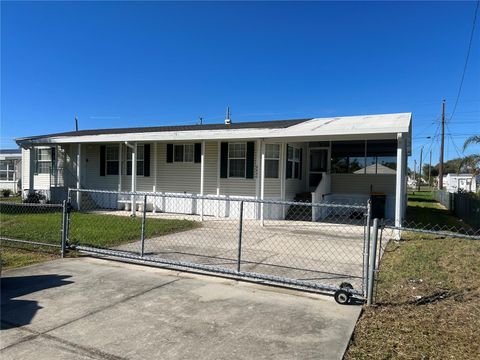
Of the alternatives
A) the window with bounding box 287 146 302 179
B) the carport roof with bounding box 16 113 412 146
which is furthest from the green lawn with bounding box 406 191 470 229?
the window with bounding box 287 146 302 179

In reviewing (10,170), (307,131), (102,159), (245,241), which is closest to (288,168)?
(307,131)

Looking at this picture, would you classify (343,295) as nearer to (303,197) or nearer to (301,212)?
(301,212)

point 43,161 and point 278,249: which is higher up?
point 43,161

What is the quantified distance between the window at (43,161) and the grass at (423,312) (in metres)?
16.6

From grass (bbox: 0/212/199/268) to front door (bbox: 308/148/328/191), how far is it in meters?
6.74

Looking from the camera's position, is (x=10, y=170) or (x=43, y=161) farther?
(x=10, y=170)

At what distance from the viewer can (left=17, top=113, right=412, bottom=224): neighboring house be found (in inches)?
513

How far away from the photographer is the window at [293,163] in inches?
557

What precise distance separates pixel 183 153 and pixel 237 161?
254 centimetres

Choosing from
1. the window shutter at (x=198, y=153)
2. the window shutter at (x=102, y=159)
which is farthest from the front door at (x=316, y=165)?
the window shutter at (x=102, y=159)

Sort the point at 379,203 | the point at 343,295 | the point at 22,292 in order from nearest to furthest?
the point at 343,295 < the point at 22,292 < the point at 379,203

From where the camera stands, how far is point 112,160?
16578mm

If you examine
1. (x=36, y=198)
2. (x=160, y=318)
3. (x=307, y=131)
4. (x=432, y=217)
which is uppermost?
(x=307, y=131)

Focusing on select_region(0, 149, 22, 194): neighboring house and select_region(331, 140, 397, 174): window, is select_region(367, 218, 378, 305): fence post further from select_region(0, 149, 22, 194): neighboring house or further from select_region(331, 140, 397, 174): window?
select_region(0, 149, 22, 194): neighboring house
